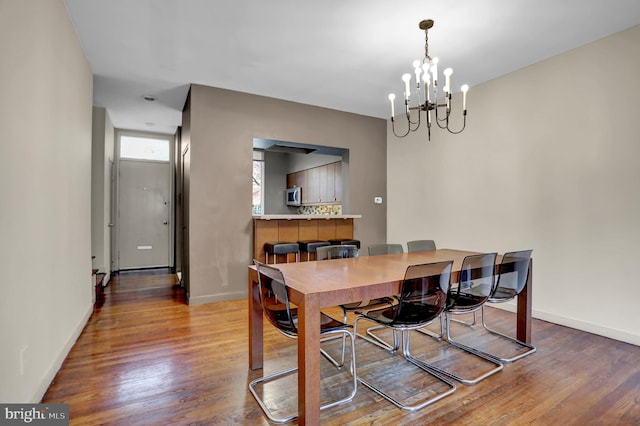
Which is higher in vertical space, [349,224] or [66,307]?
[349,224]

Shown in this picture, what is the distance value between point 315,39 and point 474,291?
262 cm

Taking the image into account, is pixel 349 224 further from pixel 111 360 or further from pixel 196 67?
pixel 111 360

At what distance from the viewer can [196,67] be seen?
3.58 meters

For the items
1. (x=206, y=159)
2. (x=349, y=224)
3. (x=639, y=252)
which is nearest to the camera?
(x=639, y=252)

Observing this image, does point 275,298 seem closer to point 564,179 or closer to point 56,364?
point 56,364

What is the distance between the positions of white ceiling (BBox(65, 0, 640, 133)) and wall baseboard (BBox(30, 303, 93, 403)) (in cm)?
269

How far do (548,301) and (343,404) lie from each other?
2.79 metres

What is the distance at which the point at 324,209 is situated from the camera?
7.33 meters

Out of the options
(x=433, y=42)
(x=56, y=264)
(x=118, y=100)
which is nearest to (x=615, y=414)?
(x=433, y=42)

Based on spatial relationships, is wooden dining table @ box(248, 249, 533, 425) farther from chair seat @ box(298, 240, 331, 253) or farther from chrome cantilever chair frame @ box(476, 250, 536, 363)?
chair seat @ box(298, 240, 331, 253)

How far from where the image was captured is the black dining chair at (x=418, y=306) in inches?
76.6

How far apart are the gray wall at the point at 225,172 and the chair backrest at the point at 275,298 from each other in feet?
7.45

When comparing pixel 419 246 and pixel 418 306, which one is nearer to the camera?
pixel 418 306

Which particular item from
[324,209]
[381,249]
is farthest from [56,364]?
[324,209]
